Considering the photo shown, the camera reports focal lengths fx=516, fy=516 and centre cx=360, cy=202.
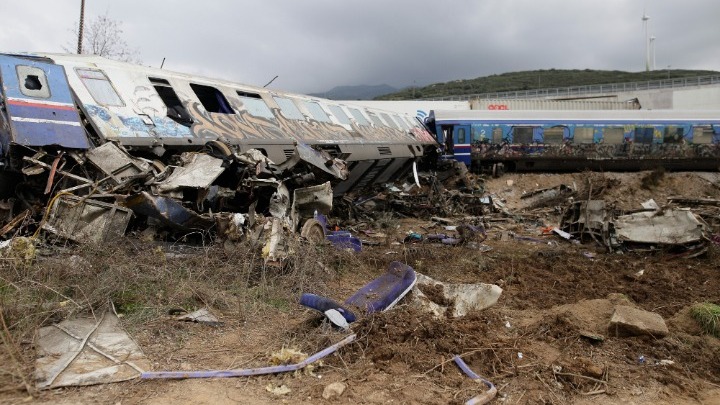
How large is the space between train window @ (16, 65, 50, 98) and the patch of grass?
8884mm

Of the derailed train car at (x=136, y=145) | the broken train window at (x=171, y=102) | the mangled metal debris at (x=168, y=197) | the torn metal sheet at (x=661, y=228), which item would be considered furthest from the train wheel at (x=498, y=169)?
the broken train window at (x=171, y=102)

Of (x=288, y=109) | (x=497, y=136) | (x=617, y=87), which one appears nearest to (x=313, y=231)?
(x=288, y=109)

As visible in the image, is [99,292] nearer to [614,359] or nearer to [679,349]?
[614,359]

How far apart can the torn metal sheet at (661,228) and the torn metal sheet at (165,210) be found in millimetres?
8361

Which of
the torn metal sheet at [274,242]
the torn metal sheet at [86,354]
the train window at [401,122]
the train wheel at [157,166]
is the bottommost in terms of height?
the torn metal sheet at [86,354]

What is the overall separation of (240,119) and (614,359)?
28.4ft

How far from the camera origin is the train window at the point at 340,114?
15992mm

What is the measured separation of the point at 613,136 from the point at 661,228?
13330mm

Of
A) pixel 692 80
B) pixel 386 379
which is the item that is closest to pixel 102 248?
pixel 386 379

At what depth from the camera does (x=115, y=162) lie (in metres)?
7.34

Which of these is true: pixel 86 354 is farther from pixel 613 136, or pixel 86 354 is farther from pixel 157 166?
pixel 613 136

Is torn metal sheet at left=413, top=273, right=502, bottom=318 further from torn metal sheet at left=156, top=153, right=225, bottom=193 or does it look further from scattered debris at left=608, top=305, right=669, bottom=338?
torn metal sheet at left=156, top=153, right=225, bottom=193

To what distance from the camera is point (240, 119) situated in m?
11.0

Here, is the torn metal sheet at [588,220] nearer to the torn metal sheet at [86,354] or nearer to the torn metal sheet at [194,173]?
the torn metal sheet at [194,173]
